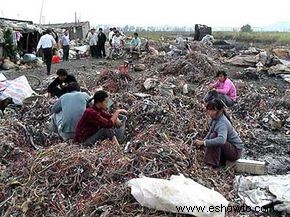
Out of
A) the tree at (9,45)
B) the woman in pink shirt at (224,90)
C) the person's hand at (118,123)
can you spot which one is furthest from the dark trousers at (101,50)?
the person's hand at (118,123)

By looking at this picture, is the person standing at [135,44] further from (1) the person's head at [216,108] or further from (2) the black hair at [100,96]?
(1) the person's head at [216,108]

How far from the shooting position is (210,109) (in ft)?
15.1

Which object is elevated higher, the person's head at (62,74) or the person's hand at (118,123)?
the person's head at (62,74)

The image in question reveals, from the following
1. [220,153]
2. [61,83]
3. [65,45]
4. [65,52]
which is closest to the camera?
[220,153]

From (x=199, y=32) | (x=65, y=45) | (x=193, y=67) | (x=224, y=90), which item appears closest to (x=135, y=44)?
(x=65, y=45)

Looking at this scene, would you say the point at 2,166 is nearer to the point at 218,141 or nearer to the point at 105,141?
the point at 105,141

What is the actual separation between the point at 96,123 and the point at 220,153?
144 centimetres

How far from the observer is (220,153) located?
4.69 m

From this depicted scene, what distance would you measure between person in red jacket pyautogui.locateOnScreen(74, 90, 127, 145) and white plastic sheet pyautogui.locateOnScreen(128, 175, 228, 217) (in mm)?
1498

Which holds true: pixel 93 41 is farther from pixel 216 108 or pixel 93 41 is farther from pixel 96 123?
pixel 216 108

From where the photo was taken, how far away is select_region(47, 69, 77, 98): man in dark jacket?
6.58 m

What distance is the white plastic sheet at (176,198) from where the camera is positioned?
3.34m

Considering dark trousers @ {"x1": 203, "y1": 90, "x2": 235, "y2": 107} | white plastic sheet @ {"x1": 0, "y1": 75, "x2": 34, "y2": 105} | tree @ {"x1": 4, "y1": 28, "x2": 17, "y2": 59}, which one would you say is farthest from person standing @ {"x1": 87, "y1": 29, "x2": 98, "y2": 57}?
dark trousers @ {"x1": 203, "y1": 90, "x2": 235, "y2": 107}

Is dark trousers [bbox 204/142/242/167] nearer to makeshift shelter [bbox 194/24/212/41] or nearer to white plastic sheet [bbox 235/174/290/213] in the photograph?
white plastic sheet [bbox 235/174/290/213]
